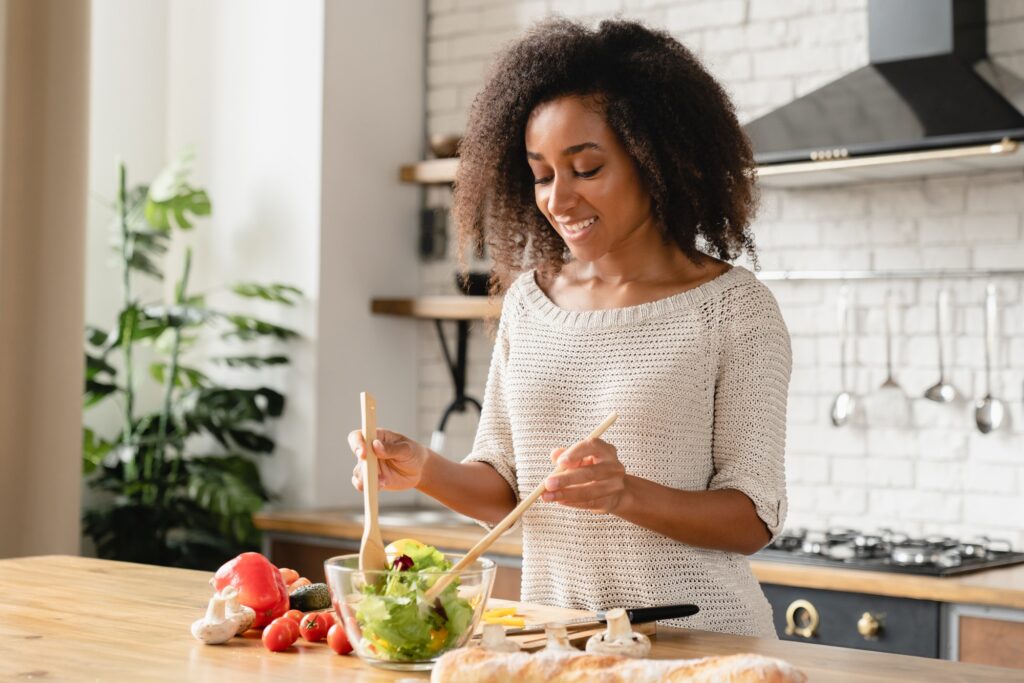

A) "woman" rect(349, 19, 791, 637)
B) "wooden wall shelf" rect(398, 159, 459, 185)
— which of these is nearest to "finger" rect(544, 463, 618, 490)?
"woman" rect(349, 19, 791, 637)

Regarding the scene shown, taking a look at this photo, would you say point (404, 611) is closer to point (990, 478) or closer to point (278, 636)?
point (278, 636)

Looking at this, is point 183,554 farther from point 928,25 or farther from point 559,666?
point 559,666

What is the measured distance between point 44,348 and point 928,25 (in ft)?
8.16

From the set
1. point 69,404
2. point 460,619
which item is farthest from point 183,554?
point 460,619

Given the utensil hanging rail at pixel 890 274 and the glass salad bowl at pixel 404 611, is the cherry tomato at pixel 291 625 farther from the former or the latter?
the utensil hanging rail at pixel 890 274

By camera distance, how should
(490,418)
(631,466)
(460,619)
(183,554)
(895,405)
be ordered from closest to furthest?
(460,619)
(631,466)
(490,418)
(895,405)
(183,554)

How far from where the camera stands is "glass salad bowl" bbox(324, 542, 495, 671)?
144cm

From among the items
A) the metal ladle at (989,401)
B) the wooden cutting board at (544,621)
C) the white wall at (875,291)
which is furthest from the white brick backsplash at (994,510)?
the wooden cutting board at (544,621)

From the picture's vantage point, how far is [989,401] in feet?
11.4

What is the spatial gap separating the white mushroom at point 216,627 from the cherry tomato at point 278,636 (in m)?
0.05

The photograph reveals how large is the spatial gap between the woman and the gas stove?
1114mm

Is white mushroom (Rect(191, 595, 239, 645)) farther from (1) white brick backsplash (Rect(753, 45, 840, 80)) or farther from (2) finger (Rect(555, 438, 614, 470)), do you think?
(1) white brick backsplash (Rect(753, 45, 840, 80))

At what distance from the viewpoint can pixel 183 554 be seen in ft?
13.7

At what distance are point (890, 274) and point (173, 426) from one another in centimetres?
232
